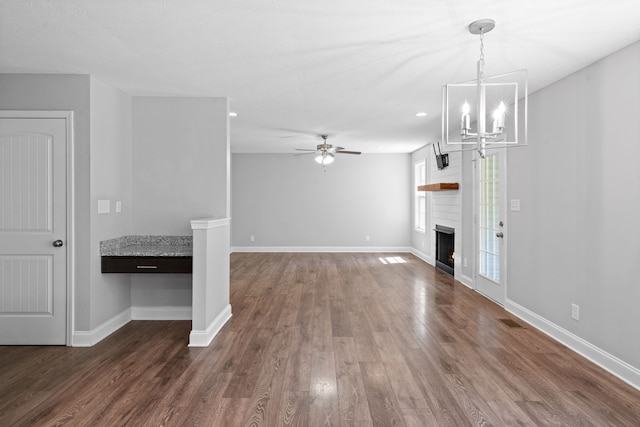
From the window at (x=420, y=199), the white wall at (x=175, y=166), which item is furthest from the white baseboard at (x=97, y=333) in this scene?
the window at (x=420, y=199)

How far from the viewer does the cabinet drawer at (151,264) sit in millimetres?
3436

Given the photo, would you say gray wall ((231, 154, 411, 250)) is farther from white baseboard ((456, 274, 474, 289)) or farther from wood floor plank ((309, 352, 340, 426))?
wood floor plank ((309, 352, 340, 426))

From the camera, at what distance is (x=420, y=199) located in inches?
337

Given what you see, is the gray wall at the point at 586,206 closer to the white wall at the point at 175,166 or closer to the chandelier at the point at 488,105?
the chandelier at the point at 488,105

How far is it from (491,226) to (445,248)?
76.8 inches

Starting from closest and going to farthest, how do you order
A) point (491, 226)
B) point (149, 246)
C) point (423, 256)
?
point (149, 246), point (491, 226), point (423, 256)

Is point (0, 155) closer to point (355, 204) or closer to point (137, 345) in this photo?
point (137, 345)

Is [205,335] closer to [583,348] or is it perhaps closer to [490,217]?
[583,348]

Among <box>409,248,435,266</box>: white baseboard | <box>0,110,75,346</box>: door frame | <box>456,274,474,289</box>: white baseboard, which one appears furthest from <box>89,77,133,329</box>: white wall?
<box>409,248,435,266</box>: white baseboard

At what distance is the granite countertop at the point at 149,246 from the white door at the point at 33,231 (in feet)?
1.28

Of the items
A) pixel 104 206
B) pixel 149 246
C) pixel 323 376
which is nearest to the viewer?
pixel 323 376

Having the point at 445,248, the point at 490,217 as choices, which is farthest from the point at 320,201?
the point at 490,217

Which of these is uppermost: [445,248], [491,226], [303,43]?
[303,43]

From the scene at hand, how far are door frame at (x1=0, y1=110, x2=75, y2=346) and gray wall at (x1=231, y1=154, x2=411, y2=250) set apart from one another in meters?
5.75
